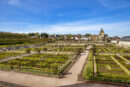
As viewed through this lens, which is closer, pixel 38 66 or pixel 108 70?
pixel 108 70

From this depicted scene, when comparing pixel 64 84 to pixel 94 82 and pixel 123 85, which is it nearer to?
pixel 94 82

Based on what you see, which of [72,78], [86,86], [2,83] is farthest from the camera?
[72,78]

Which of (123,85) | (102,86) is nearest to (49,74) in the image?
(102,86)

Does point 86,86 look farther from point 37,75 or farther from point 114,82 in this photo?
point 37,75

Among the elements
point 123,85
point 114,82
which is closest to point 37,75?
point 114,82

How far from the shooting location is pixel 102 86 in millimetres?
14109

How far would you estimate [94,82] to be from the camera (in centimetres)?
1537

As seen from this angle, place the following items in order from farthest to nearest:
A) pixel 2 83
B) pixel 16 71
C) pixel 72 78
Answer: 1. pixel 16 71
2. pixel 72 78
3. pixel 2 83

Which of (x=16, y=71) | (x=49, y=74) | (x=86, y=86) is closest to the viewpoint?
Result: (x=86, y=86)

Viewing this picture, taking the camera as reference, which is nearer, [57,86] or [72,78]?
[57,86]

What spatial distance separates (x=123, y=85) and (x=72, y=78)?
8.33 meters

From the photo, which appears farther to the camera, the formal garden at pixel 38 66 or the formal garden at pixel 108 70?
the formal garden at pixel 38 66

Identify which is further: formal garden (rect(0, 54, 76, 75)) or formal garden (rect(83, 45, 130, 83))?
formal garden (rect(0, 54, 76, 75))

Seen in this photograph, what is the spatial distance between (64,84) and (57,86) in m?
1.22
